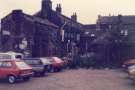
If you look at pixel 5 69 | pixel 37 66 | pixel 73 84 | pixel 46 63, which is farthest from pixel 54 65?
pixel 73 84

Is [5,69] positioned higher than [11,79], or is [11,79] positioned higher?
[5,69]

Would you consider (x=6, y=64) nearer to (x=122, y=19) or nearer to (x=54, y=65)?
(x=54, y=65)

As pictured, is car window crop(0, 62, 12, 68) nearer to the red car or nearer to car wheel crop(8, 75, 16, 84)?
the red car

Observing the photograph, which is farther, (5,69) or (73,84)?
(5,69)

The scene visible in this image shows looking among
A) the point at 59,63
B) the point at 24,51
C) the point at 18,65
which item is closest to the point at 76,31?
the point at 24,51

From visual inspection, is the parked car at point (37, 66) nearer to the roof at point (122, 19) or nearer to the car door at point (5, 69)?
the car door at point (5, 69)

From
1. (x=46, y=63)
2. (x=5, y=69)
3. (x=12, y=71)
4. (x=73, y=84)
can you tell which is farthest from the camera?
(x=46, y=63)

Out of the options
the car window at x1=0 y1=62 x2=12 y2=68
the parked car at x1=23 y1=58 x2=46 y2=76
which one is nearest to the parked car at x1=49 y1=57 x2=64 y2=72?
the parked car at x1=23 y1=58 x2=46 y2=76

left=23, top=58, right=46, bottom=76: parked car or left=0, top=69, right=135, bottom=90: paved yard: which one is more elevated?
left=23, top=58, right=46, bottom=76: parked car

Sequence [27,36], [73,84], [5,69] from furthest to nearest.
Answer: [27,36]
[5,69]
[73,84]

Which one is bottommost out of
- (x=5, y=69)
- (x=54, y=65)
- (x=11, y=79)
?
(x=11, y=79)

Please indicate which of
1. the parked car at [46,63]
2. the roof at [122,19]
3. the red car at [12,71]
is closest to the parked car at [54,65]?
the parked car at [46,63]

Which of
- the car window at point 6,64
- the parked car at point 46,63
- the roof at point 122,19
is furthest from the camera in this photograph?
the roof at point 122,19

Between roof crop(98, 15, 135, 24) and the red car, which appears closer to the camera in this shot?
the red car
